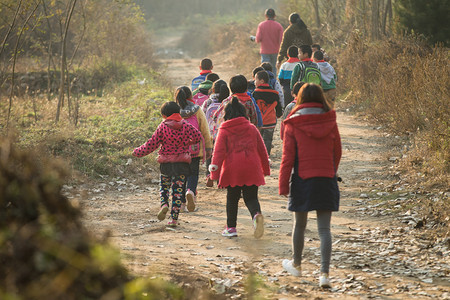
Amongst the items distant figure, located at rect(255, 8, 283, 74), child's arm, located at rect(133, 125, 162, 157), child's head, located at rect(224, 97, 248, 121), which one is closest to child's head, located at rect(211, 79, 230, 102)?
child's arm, located at rect(133, 125, 162, 157)

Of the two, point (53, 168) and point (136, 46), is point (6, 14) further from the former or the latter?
point (53, 168)

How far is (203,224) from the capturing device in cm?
802

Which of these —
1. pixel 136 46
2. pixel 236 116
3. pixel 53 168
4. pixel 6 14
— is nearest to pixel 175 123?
pixel 236 116

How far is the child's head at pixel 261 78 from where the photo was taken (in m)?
9.59

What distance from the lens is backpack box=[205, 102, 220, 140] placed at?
913 centimetres

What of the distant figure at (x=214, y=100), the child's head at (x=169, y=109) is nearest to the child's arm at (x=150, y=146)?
the child's head at (x=169, y=109)

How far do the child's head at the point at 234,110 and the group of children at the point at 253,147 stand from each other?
0.04 feet

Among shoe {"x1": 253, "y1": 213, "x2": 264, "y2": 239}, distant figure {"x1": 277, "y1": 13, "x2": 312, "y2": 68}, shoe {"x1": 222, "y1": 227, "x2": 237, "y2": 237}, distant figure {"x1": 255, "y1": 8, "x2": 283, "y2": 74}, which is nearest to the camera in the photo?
shoe {"x1": 253, "y1": 213, "x2": 264, "y2": 239}

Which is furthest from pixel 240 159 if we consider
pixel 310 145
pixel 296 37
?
pixel 296 37

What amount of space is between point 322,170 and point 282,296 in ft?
3.75

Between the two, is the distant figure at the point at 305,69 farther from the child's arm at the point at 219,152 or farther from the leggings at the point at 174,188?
the child's arm at the point at 219,152

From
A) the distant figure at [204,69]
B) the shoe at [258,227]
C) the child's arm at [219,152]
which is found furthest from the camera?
the distant figure at [204,69]

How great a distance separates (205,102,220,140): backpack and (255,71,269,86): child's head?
2.97 feet

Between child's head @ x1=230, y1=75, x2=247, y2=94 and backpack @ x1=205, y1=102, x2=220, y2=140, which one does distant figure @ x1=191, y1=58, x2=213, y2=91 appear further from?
child's head @ x1=230, y1=75, x2=247, y2=94
